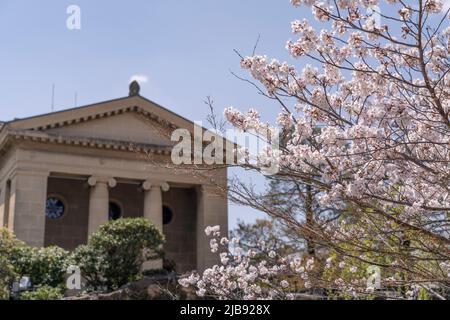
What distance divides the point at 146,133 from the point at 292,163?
28.0 meters

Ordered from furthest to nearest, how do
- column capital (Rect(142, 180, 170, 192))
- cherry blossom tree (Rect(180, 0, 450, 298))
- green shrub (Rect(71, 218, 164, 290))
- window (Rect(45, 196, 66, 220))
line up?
1. window (Rect(45, 196, 66, 220))
2. column capital (Rect(142, 180, 170, 192))
3. green shrub (Rect(71, 218, 164, 290))
4. cherry blossom tree (Rect(180, 0, 450, 298))

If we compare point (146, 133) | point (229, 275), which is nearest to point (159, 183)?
point (146, 133)

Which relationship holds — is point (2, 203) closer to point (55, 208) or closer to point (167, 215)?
point (55, 208)

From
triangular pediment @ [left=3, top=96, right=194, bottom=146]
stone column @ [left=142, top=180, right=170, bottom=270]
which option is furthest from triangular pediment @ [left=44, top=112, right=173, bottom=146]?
stone column @ [left=142, top=180, right=170, bottom=270]

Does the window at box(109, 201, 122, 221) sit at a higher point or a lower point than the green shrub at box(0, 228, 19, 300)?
higher

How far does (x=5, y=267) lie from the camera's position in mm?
21922

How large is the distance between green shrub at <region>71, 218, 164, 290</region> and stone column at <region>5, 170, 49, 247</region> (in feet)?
14.8

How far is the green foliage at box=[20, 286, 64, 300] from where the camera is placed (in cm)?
2320

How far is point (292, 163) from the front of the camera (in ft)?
24.4

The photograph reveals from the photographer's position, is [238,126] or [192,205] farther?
[192,205]

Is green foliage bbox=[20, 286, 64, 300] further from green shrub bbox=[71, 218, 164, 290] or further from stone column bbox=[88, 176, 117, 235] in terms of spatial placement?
stone column bbox=[88, 176, 117, 235]

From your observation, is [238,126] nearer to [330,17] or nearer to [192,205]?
[330,17]

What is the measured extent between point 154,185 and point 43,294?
12407mm
